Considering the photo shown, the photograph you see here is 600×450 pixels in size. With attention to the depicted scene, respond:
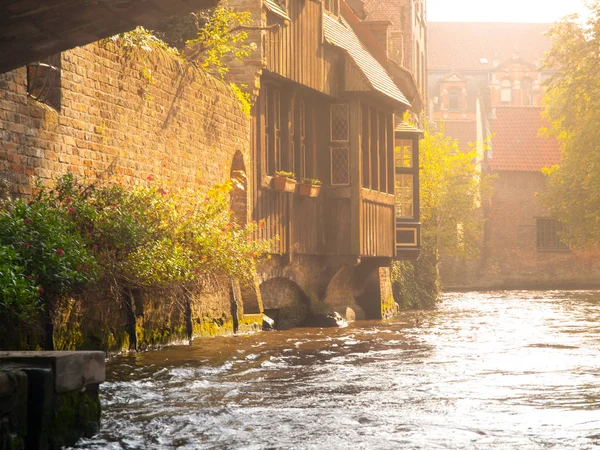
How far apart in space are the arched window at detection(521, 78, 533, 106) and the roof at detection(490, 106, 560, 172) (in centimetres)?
1776

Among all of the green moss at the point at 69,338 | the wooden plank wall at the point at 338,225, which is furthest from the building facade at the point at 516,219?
the green moss at the point at 69,338

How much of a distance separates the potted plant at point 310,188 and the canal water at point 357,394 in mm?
3847

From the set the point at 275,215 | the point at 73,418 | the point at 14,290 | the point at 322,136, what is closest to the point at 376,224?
the point at 322,136

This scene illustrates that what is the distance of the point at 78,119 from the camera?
35.6 ft

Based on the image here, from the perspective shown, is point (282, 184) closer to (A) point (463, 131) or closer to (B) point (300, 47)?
(B) point (300, 47)

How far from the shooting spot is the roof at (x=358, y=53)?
62.5 ft

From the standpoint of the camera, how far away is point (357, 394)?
798 centimetres

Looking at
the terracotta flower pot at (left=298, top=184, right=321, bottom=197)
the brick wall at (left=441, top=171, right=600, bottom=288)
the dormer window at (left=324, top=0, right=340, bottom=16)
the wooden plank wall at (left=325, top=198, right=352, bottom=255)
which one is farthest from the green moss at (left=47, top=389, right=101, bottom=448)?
the brick wall at (left=441, top=171, right=600, bottom=288)

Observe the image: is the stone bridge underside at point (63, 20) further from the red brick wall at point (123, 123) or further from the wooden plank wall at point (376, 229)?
the wooden plank wall at point (376, 229)

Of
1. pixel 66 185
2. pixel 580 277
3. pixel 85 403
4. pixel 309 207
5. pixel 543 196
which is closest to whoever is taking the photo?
pixel 85 403

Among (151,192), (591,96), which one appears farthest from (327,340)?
(591,96)

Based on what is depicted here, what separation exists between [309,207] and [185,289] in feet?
20.9

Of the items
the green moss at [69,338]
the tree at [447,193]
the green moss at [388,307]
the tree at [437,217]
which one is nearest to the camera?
the green moss at [69,338]

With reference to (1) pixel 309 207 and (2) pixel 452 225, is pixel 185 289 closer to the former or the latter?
(1) pixel 309 207
